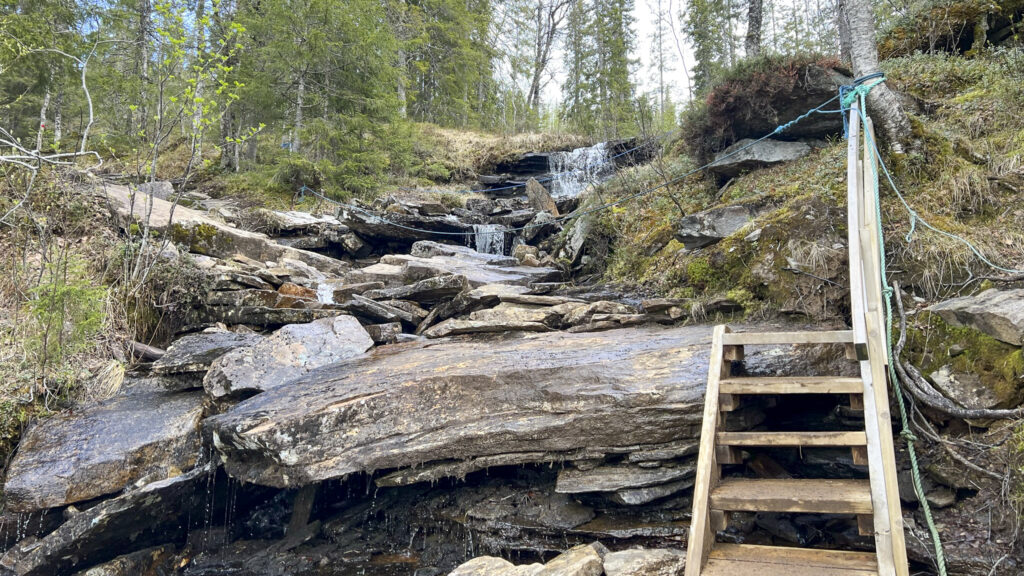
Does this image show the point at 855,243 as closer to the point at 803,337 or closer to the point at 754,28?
the point at 803,337

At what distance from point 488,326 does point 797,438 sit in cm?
370

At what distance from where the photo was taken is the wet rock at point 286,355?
483cm

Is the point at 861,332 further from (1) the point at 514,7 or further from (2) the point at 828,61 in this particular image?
(1) the point at 514,7

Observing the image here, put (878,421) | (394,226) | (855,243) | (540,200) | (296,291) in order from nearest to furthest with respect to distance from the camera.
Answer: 1. (878,421)
2. (855,243)
3. (296,291)
4. (394,226)
5. (540,200)

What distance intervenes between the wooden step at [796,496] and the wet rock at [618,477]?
0.77 metres

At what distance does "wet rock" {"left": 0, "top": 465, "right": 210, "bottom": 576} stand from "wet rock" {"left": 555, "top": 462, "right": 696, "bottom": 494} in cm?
334

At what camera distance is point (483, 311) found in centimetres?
644

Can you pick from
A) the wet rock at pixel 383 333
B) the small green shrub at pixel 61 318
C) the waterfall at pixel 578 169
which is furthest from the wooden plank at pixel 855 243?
the waterfall at pixel 578 169

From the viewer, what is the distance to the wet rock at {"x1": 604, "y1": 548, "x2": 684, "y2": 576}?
10.8ft

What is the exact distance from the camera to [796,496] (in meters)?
2.72

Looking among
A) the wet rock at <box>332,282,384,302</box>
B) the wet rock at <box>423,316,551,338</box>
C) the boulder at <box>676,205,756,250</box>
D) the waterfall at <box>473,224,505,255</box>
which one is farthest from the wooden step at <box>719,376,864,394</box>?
the waterfall at <box>473,224,505,255</box>

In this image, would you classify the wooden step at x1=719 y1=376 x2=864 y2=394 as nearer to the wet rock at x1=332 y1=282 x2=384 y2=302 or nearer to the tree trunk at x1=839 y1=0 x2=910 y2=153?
the tree trunk at x1=839 y1=0 x2=910 y2=153

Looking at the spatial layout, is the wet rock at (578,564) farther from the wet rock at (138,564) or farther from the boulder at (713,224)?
the boulder at (713,224)

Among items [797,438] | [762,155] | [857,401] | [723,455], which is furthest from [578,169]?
[797,438]
